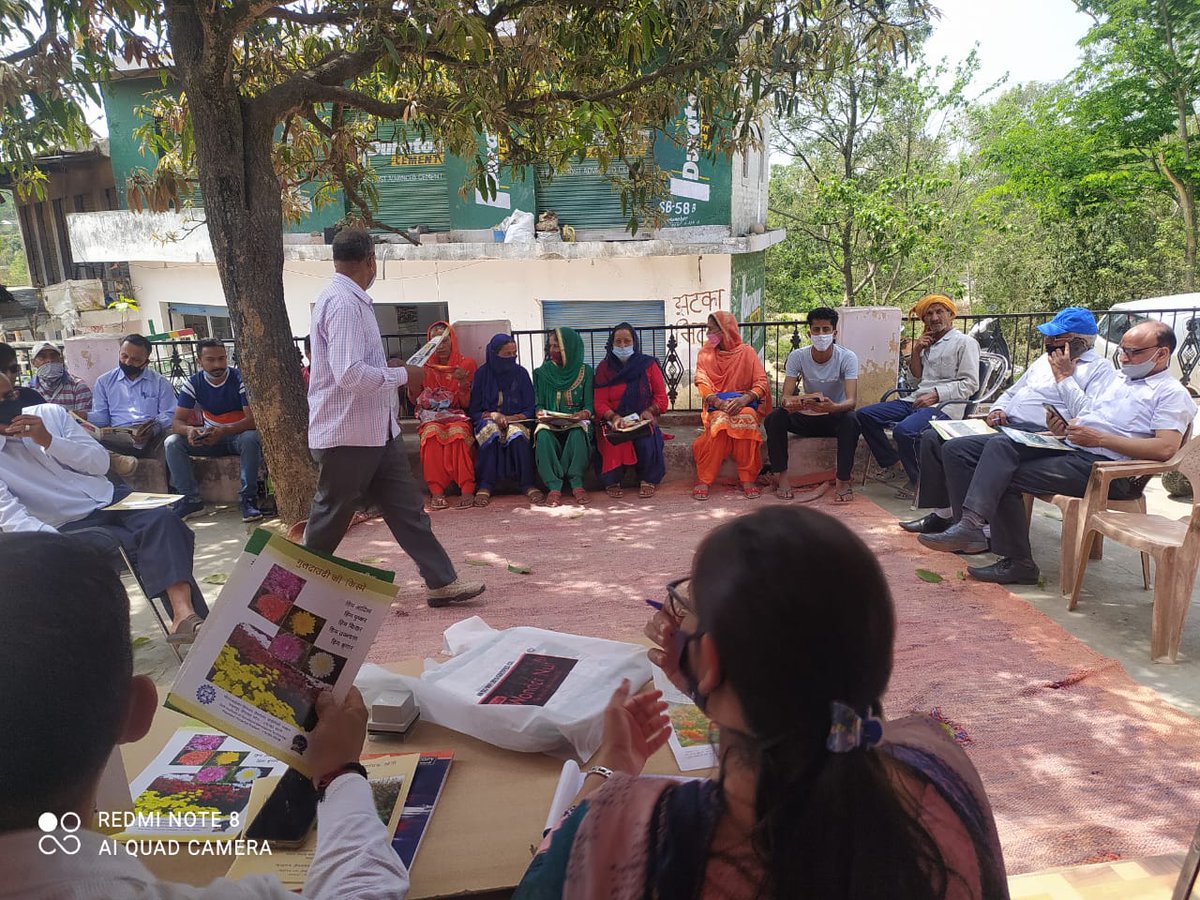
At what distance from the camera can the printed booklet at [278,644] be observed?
152 cm

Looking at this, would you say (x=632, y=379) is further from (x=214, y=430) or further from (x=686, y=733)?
(x=686, y=733)

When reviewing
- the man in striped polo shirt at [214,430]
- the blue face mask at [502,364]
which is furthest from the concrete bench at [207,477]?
the blue face mask at [502,364]

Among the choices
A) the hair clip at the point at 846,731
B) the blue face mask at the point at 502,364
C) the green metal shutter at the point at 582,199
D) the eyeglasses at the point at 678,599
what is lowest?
the blue face mask at the point at 502,364

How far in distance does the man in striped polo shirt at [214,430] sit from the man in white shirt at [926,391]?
4658mm

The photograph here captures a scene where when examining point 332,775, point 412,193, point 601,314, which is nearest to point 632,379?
point 332,775

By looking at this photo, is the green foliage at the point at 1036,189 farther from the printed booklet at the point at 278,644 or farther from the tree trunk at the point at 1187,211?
the printed booklet at the point at 278,644

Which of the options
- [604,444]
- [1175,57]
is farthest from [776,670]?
[1175,57]

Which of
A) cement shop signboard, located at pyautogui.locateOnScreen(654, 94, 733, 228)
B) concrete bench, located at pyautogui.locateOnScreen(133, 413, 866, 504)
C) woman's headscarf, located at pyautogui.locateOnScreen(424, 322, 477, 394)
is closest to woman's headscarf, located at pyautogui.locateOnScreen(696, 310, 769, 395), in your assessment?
concrete bench, located at pyautogui.locateOnScreen(133, 413, 866, 504)

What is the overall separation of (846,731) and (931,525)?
474 centimetres

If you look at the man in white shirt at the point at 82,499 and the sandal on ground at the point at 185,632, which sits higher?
the man in white shirt at the point at 82,499

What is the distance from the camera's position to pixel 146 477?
6559 mm

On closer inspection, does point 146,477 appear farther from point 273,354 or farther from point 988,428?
point 988,428

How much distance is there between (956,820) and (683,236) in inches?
420
